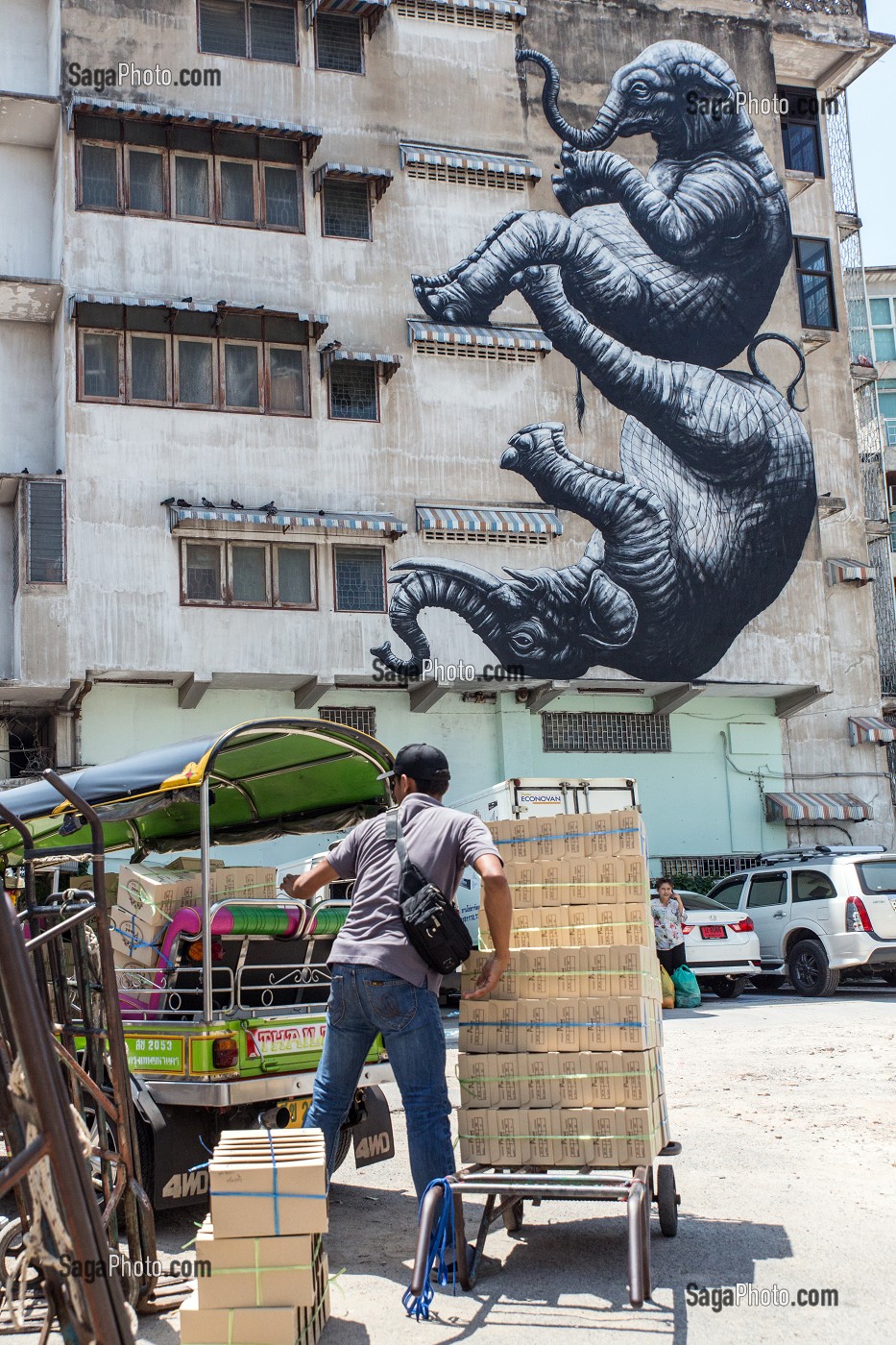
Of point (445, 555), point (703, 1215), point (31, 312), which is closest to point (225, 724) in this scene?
point (445, 555)

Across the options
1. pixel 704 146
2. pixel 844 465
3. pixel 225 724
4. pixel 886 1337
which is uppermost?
pixel 704 146

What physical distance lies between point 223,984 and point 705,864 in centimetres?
2153

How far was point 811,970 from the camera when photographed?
1909 cm

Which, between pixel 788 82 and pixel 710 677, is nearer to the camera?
pixel 710 677

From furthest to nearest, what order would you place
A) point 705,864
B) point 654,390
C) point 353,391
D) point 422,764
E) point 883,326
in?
point 883,326, point 705,864, point 654,390, point 353,391, point 422,764

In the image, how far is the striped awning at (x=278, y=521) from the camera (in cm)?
2416

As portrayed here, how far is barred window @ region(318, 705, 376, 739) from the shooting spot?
86.1 feet

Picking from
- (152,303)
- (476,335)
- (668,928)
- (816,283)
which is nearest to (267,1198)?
(668,928)

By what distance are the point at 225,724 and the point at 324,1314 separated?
20.5m

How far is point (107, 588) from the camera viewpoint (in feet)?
78.0

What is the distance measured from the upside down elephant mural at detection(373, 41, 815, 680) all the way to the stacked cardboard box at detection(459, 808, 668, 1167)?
61.7 feet

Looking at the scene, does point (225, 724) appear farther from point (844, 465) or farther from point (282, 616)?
point (844, 465)

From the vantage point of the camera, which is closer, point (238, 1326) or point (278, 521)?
point (238, 1326)

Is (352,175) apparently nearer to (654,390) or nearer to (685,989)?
(654,390)
